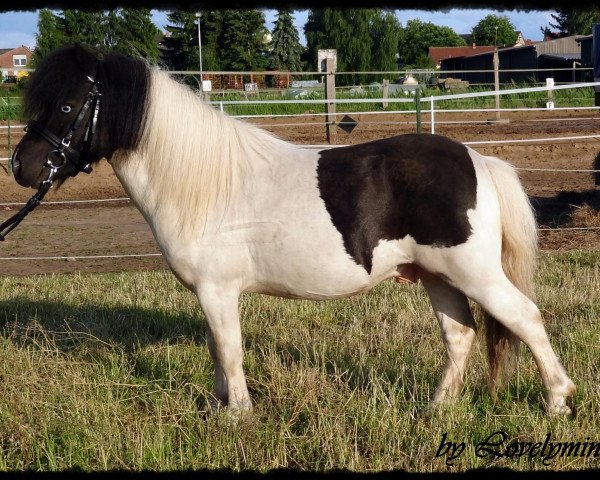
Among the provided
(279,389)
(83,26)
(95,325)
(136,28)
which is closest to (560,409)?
(279,389)

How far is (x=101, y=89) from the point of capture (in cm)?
405

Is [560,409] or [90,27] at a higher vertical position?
[90,27]

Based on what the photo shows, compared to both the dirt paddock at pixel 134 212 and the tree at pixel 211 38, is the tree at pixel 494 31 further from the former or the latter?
the dirt paddock at pixel 134 212

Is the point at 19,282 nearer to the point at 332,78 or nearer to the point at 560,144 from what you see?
the point at 332,78

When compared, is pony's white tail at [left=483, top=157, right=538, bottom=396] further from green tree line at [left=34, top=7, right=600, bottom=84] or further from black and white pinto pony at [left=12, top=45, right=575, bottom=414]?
green tree line at [left=34, top=7, right=600, bottom=84]

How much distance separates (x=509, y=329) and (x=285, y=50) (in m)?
44.7

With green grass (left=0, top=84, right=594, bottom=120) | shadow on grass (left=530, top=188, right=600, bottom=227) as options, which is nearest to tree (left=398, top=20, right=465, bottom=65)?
green grass (left=0, top=84, right=594, bottom=120)

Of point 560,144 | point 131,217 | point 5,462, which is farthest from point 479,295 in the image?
point 560,144

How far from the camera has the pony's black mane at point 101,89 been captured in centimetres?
399

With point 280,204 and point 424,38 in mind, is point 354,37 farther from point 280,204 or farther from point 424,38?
point 424,38

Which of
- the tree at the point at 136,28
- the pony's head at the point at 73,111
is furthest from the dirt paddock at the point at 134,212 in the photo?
the tree at the point at 136,28

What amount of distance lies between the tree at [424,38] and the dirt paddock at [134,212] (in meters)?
61.1

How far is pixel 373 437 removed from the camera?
12.2ft

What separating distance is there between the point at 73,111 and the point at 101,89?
0.20 metres
